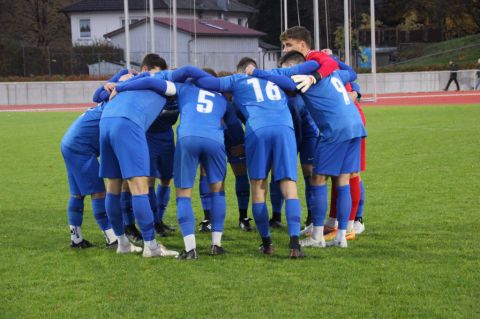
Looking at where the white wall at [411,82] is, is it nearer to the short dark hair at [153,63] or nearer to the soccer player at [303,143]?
the soccer player at [303,143]

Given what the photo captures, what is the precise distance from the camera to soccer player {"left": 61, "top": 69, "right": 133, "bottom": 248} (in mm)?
8984

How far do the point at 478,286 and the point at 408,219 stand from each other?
3.58m

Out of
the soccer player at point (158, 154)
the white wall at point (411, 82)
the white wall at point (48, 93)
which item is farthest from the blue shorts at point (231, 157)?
the white wall at point (411, 82)

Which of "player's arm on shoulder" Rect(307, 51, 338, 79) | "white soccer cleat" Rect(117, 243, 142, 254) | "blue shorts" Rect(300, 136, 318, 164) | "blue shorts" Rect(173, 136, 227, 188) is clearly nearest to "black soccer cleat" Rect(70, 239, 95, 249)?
"white soccer cleat" Rect(117, 243, 142, 254)

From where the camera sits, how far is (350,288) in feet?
22.9

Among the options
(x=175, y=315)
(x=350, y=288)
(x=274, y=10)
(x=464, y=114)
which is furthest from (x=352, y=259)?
(x=274, y=10)

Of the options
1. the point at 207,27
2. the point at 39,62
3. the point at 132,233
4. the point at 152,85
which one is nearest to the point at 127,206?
the point at 132,233

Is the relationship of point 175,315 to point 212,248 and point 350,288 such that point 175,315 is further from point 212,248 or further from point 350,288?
point 212,248

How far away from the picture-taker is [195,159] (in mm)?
8203

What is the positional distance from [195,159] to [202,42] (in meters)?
57.4

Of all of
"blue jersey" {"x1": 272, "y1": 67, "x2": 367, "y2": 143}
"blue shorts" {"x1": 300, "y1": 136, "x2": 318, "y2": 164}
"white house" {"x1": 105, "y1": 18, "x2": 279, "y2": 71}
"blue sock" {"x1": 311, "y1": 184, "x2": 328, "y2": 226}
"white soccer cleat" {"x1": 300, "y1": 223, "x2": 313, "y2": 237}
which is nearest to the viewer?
"blue jersey" {"x1": 272, "y1": 67, "x2": 367, "y2": 143}

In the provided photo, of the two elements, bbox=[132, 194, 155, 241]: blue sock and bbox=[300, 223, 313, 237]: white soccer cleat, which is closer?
bbox=[132, 194, 155, 241]: blue sock

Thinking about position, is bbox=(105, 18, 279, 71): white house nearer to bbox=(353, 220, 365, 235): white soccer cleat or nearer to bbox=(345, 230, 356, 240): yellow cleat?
bbox=(353, 220, 365, 235): white soccer cleat

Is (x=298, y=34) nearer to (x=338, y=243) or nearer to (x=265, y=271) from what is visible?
(x=338, y=243)
